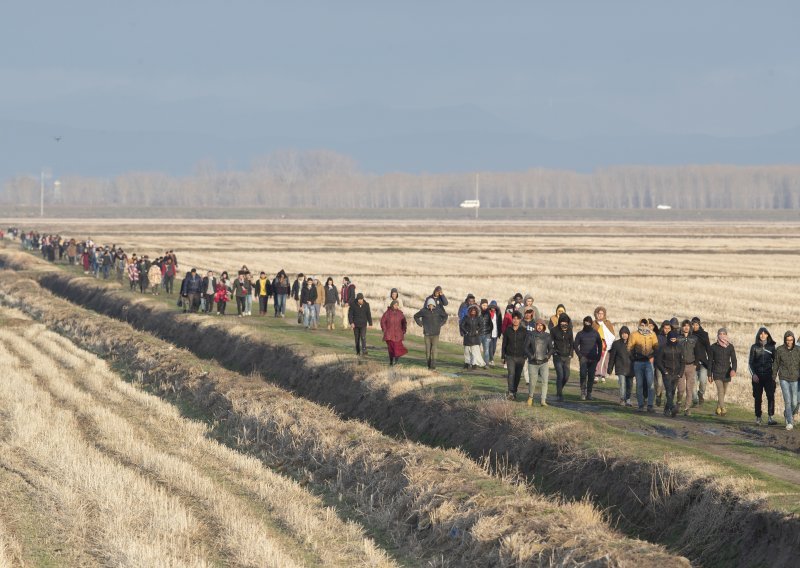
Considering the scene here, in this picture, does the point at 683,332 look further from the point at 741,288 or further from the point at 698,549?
the point at 741,288

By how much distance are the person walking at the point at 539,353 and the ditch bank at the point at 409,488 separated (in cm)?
261

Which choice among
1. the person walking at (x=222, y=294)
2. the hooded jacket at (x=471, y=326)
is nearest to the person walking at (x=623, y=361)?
the hooded jacket at (x=471, y=326)

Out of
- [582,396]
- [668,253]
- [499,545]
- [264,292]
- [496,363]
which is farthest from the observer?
[668,253]

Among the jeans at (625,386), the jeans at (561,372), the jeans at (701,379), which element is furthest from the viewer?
the jeans at (561,372)

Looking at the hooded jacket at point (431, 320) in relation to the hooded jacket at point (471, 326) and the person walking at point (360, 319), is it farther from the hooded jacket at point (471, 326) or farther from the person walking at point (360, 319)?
the person walking at point (360, 319)

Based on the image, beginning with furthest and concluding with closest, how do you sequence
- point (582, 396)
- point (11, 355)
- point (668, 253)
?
point (668, 253) < point (11, 355) < point (582, 396)

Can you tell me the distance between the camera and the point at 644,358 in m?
22.0

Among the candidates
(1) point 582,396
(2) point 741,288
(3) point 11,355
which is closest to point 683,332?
(1) point 582,396

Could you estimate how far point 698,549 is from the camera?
49.7 feet

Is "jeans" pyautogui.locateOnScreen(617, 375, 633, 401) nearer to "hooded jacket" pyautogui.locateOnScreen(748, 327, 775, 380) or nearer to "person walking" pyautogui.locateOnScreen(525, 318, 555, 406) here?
"person walking" pyautogui.locateOnScreen(525, 318, 555, 406)

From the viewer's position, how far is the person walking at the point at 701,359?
22.0 m

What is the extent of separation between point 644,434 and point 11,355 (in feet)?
59.1

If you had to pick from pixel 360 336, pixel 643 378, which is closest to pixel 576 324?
pixel 360 336

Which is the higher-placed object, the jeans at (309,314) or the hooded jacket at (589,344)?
the hooded jacket at (589,344)
